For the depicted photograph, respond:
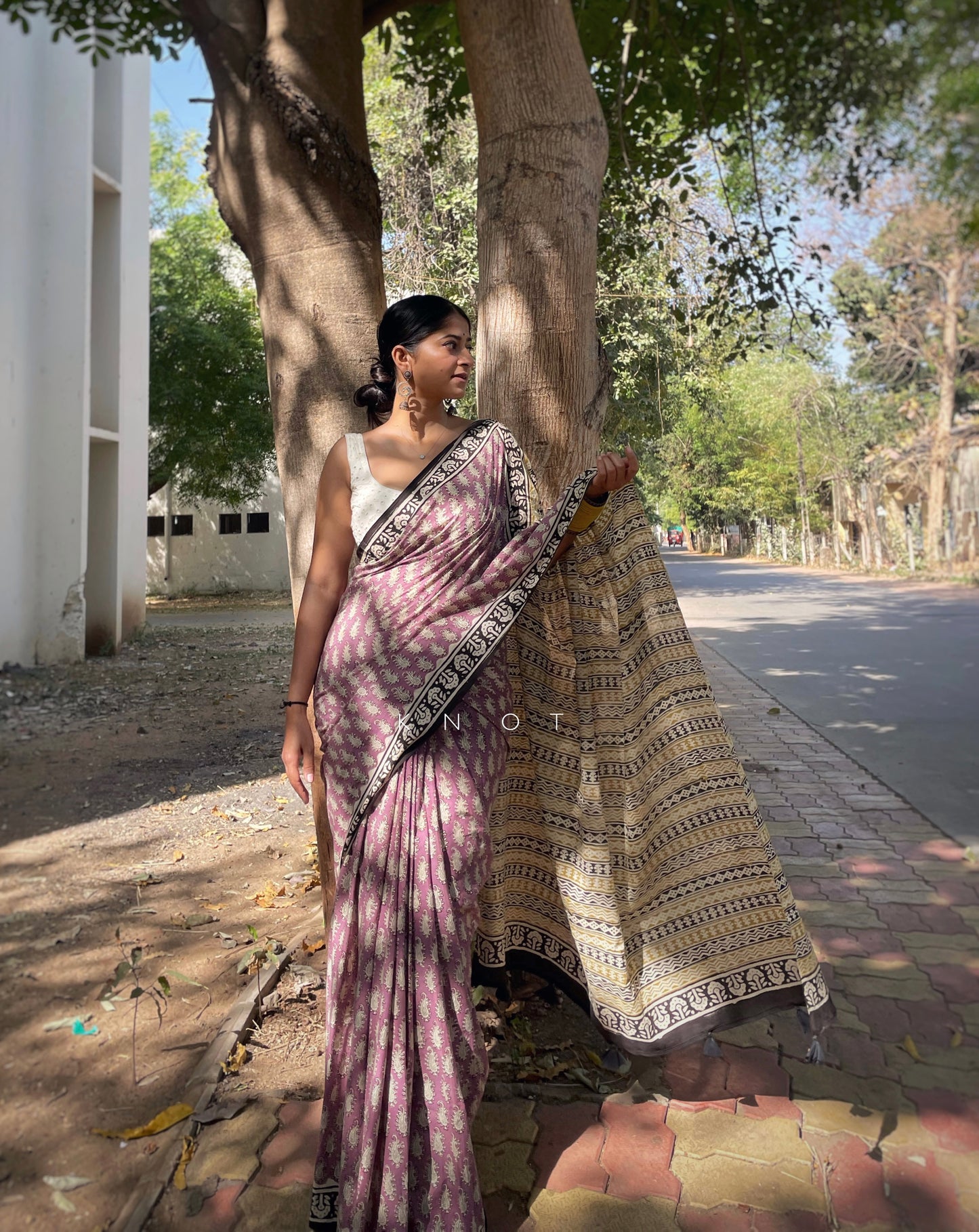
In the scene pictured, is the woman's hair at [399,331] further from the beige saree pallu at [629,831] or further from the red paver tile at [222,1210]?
the red paver tile at [222,1210]

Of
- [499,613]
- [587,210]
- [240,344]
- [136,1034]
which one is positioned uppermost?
[240,344]

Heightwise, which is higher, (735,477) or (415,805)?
(735,477)

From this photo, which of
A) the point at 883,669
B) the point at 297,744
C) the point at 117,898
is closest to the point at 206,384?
the point at 883,669

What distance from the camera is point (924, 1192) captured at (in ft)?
7.07

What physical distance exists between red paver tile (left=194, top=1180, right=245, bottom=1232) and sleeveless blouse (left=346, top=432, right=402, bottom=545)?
1504mm

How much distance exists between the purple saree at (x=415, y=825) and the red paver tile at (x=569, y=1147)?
12.6 inches

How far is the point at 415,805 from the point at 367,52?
1184 cm

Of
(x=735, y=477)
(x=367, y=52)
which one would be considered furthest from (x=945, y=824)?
(x=735, y=477)

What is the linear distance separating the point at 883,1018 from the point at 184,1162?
2032 millimetres

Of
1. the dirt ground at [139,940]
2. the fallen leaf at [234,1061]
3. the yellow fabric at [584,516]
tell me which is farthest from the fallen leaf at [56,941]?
the yellow fabric at [584,516]

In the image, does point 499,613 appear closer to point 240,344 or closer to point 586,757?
point 586,757

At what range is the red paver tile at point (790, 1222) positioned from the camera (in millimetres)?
2047

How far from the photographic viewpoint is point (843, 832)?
4945 millimetres

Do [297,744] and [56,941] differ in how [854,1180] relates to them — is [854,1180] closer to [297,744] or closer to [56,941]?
[297,744]
